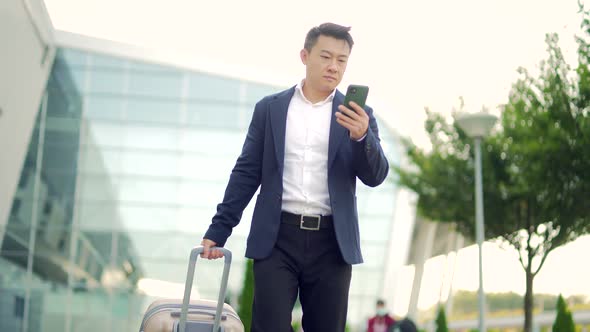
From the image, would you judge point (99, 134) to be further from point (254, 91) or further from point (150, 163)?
point (254, 91)

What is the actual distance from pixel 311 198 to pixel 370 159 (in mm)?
299

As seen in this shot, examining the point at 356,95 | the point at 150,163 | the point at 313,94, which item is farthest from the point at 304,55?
the point at 150,163

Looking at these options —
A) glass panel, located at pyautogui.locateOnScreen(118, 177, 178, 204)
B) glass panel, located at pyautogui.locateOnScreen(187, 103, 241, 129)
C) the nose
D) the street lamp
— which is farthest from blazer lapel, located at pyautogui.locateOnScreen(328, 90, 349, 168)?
glass panel, located at pyautogui.locateOnScreen(187, 103, 241, 129)

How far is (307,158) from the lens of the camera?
380 centimetres

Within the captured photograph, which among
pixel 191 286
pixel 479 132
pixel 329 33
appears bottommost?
pixel 191 286

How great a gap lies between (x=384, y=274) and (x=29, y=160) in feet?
34.1

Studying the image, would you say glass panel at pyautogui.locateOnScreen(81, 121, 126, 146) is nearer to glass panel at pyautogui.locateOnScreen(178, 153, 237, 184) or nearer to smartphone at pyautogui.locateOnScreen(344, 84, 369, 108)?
glass panel at pyautogui.locateOnScreen(178, 153, 237, 184)

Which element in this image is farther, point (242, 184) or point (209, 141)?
point (209, 141)

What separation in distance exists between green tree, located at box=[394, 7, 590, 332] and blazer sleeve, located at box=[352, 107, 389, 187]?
873cm

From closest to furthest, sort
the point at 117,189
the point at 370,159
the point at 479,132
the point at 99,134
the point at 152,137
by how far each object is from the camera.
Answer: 1. the point at 370,159
2. the point at 479,132
3. the point at 117,189
4. the point at 99,134
5. the point at 152,137

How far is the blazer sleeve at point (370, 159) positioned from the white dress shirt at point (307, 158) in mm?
158

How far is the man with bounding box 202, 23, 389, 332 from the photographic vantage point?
11.9ft

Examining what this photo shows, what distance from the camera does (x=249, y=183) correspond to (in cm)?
393

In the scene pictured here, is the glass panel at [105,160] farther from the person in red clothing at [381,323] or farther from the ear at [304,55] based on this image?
the ear at [304,55]
